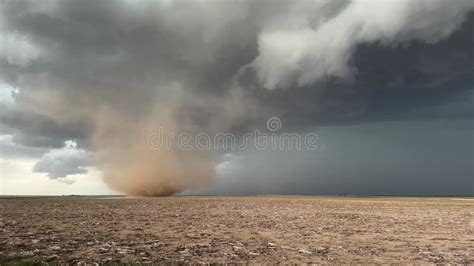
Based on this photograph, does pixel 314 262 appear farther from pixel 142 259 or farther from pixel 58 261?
pixel 58 261

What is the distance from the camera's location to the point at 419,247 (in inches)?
1046

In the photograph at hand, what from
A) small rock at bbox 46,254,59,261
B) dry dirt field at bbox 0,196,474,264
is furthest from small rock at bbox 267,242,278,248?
small rock at bbox 46,254,59,261

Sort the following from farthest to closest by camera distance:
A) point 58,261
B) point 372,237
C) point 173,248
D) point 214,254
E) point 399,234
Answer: point 399,234, point 372,237, point 173,248, point 214,254, point 58,261

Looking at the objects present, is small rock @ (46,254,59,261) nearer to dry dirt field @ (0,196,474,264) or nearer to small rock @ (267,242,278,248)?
dry dirt field @ (0,196,474,264)

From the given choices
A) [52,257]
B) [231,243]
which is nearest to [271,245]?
[231,243]

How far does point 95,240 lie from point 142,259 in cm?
751

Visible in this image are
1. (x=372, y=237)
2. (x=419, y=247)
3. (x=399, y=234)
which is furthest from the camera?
(x=399, y=234)

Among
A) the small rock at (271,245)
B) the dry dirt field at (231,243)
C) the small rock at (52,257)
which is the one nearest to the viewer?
the small rock at (52,257)

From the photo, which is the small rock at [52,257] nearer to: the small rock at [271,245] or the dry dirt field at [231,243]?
the dry dirt field at [231,243]

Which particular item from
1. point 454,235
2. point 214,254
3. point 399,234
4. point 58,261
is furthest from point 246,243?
point 454,235

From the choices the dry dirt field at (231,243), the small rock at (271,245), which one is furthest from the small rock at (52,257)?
the small rock at (271,245)

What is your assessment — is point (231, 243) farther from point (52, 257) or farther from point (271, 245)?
point (52, 257)

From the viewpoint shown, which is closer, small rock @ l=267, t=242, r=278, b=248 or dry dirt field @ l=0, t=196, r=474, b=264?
dry dirt field @ l=0, t=196, r=474, b=264

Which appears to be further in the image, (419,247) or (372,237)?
(372,237)
